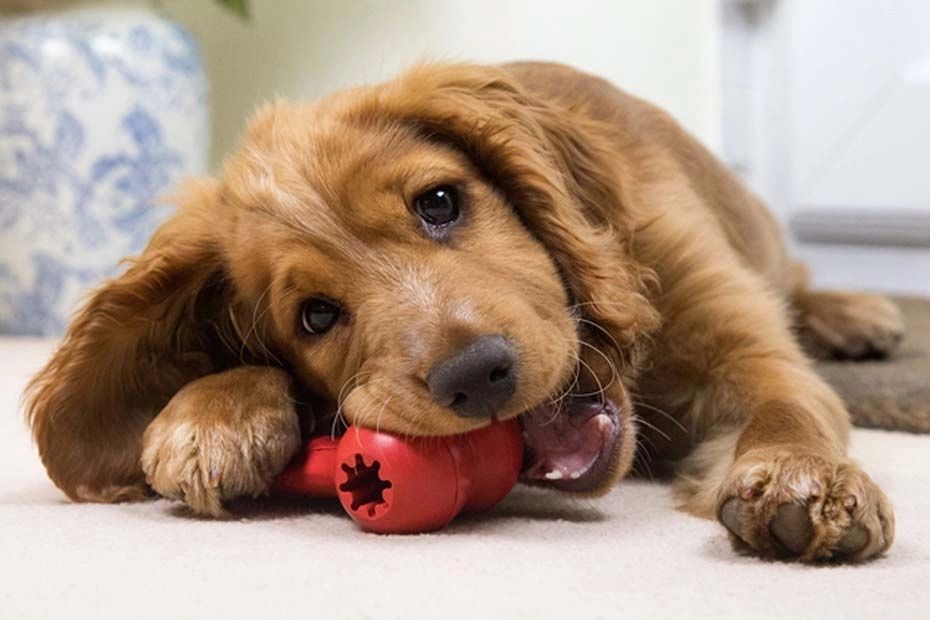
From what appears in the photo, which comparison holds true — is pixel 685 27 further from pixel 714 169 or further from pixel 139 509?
pixel 139 509

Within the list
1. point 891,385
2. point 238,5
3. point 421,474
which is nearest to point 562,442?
point 421,474

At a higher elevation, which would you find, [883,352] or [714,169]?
[714,169]

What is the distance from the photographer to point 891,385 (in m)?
2.79

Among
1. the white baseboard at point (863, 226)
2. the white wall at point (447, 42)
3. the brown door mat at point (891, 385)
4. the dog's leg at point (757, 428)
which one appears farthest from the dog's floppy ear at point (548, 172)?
the white baseboard at point (863, 226)

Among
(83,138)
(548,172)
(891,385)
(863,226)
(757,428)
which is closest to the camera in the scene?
(757,428)

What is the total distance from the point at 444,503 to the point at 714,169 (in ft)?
4.66

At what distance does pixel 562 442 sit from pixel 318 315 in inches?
15.3

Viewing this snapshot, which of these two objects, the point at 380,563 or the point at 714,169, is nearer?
the point at 380,563

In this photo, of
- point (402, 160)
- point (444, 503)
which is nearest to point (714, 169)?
point (402, 160)

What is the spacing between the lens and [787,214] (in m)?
5.14

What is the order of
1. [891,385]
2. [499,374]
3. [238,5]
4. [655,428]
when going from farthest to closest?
[238,5], [891,385], [655,428], [499,374]

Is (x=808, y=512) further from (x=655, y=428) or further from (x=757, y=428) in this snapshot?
(x=655, y=428)

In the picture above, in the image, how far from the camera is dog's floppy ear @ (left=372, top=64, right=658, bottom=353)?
1992 mm

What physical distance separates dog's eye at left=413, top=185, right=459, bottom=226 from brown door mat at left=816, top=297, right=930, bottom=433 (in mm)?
1078
